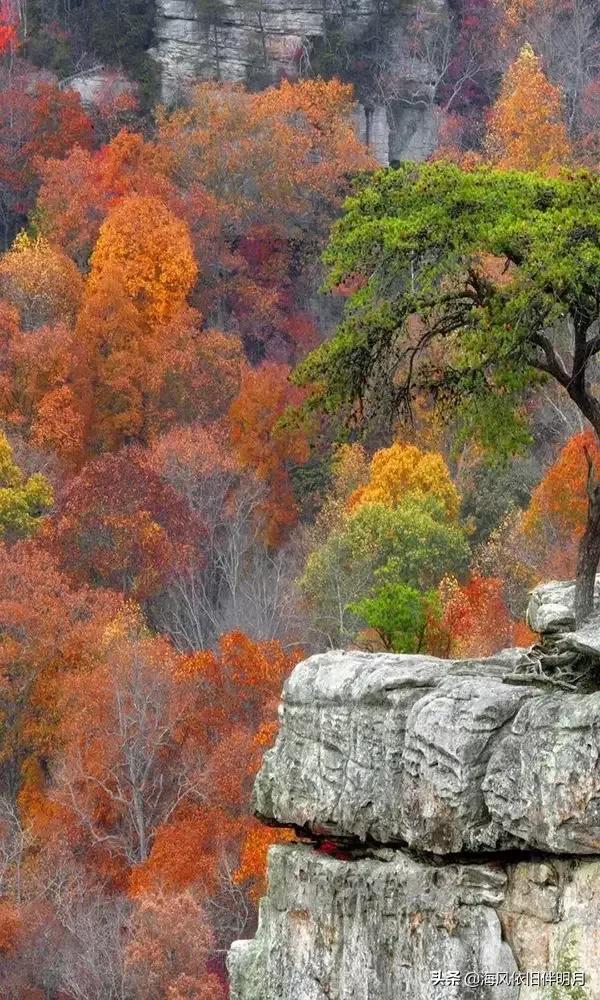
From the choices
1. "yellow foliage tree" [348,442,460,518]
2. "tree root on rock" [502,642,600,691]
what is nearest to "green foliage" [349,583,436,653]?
"yellow foliage tree" [348,442,460,518]

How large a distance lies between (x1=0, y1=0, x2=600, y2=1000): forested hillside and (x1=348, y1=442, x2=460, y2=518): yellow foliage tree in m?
0.10

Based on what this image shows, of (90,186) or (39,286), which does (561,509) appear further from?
(90,186)

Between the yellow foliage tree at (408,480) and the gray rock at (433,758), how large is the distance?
102ft

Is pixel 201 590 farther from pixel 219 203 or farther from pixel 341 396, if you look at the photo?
pixel 341 396

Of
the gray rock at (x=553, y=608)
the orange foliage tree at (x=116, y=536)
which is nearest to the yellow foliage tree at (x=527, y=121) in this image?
the orange foliage tree at (x=116, y=536)

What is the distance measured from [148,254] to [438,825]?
49491 millimetres

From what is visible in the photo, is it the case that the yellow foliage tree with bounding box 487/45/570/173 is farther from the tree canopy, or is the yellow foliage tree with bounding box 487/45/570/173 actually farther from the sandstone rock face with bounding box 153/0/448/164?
the tree canopy

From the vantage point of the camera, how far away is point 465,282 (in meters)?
21.1

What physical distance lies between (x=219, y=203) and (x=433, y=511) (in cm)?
2414

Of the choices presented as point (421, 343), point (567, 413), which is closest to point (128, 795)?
point (567, 413)

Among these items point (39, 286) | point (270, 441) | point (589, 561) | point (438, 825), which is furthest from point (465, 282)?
point (39, 286)

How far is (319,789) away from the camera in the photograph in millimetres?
21547

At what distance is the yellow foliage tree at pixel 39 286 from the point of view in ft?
219

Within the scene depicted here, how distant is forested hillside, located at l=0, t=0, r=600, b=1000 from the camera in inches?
848
